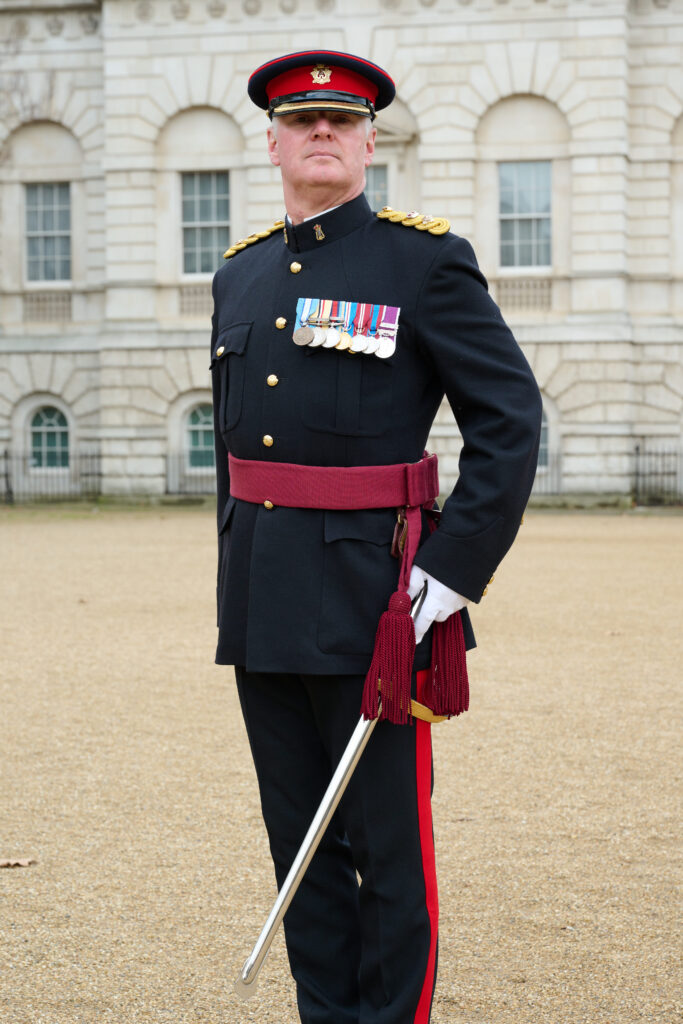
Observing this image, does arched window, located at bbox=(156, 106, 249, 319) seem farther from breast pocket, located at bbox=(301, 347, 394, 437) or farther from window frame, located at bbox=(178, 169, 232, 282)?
breast pocket, located at bbox=(301, 347, 394, 437)

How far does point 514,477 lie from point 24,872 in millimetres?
2398

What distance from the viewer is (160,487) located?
2266cm

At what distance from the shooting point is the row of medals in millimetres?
2805

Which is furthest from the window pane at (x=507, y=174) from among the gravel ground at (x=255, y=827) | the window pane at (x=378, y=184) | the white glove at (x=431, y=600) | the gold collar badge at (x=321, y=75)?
the white glove at (x=431, y=600)

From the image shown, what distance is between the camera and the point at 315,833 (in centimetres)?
276

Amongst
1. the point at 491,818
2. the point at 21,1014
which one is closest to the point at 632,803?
the point at 491,818

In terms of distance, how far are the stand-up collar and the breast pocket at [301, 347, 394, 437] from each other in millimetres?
261

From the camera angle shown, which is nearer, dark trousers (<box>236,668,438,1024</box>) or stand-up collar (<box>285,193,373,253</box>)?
dark trousers (<box>236,668,438,1024</box>)

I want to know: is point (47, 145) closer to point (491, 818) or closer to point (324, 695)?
point (491, 818)

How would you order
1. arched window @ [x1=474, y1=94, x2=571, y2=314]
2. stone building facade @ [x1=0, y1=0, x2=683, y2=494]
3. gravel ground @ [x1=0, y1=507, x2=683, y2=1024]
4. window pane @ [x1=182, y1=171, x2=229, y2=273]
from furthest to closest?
window pane @ [x1=182, y1=171, x2=229, y2=273] → arched window @ [x1=474, y1=94, x2=571, y2=314] → stone building facade @ [x1=0, y1=0, x2=683, y2=494] → gravel ground @ [x1=0, y1=507, x2=683, y2=1024]

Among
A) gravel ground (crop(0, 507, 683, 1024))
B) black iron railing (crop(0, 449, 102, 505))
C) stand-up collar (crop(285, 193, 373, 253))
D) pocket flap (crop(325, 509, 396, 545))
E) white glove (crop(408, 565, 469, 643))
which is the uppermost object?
stand-up collar (crop(285, 193, 373, 253))

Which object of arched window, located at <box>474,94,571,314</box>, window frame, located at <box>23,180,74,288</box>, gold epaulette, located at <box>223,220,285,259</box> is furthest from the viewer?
window frame, located at <box>23,180,74,288</box>

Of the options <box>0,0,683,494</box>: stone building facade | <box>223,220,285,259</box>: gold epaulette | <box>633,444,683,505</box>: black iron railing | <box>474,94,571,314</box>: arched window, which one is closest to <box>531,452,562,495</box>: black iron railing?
<box>0,0,683,494</box>: stone building facade

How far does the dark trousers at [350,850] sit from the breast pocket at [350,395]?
515mm
